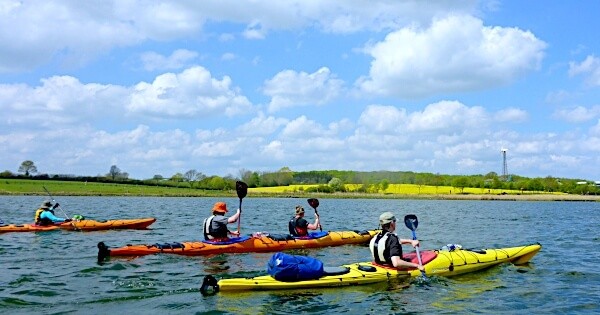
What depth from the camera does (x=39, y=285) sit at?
428 inches

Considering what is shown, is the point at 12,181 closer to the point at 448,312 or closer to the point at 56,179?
the point at 56,179

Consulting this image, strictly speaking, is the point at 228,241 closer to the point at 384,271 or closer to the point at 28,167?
the point at 384,271

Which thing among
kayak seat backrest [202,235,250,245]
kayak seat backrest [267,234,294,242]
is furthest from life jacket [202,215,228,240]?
kayak seat backrest [267,234,294,242]

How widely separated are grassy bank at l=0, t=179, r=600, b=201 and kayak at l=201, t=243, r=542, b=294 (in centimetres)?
7002

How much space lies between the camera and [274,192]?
105 metres

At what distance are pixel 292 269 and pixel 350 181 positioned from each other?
123 metres

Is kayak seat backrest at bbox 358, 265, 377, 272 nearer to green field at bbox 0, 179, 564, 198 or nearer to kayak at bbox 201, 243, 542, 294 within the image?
kayak at bbox 201, 243, 542, 294

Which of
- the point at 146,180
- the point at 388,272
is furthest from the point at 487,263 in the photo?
the point at 146,180

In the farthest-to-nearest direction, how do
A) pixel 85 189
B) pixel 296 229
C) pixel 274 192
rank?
pixel 274 192, pixel 85 189, pixel 296 229

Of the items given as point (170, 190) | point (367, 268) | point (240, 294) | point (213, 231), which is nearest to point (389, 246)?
point (367, 268)

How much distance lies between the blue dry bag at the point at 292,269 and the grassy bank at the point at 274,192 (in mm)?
70286

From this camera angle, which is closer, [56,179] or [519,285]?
[519,285]

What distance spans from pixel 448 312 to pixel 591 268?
293 inches

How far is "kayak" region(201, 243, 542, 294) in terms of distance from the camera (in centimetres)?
992
